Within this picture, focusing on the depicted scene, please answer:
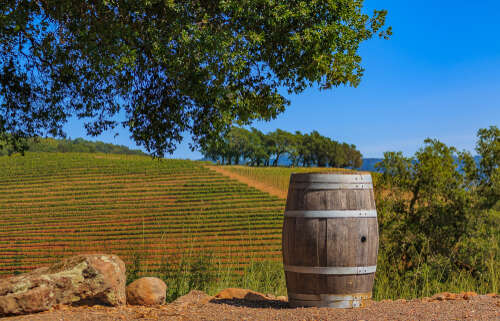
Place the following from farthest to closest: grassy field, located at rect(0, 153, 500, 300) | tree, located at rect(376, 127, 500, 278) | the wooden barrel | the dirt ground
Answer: grassy field, located at rect(0, 153, 500, 300) → tree, located at rect(376, 127, 500, 278) → the wooden barrel → the dirt ground

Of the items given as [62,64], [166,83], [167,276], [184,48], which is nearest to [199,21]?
[184,48]

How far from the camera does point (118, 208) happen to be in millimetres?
36281

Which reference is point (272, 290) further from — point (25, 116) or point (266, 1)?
point (25, 116)

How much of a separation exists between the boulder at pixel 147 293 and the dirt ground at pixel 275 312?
9.9 inches

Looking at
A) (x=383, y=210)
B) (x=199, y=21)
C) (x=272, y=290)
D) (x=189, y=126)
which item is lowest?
(x=272, y=290)

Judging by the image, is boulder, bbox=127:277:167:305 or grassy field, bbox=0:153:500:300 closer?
boulder, bbox=127:277:167:305

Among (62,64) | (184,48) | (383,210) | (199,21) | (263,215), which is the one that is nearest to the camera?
(184,48)

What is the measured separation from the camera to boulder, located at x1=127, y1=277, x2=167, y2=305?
5.68 metres

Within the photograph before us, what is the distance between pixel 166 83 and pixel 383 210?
18.7 ft

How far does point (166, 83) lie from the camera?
9.57 meters

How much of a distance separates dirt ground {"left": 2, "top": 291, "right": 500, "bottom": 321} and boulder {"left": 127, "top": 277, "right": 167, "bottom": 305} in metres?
0.25

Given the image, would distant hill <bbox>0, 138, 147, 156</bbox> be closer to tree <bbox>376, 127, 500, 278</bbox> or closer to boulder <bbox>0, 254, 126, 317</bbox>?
tree <bbox>376, 127, 500, 278</bbox>

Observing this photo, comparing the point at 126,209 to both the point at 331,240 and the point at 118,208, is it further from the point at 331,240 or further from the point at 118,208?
the point at 331,240

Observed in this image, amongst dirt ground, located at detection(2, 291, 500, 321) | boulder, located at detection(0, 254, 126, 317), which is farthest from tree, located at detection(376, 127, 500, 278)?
boulder, located at detection(0, 254, 126, 317)
